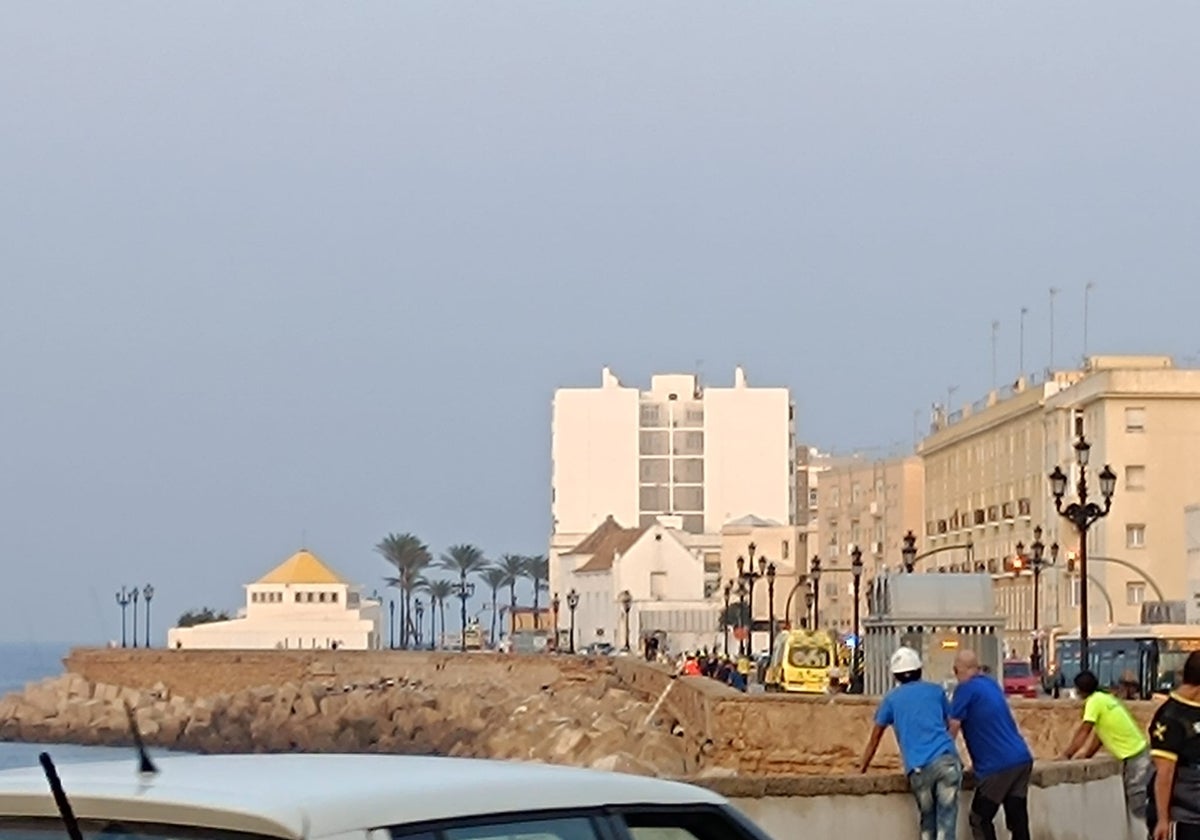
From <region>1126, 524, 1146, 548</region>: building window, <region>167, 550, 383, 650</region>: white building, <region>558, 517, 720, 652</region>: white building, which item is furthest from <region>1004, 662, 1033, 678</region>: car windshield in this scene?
<region>167, 550, 383, 650</region>: white building

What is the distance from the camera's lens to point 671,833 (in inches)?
215

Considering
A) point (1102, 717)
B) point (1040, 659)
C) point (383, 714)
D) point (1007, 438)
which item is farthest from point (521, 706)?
point (1102, 717)

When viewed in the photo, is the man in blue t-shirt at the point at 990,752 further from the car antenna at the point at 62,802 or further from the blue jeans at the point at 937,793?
the car antenna at the point at 62,802

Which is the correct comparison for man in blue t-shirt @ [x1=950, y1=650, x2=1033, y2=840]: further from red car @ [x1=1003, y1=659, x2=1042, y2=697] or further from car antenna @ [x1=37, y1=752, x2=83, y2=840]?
red car @ [x1=1003, y1=659, x2=1042, y2=697]

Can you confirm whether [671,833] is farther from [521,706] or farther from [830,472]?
[830,472]

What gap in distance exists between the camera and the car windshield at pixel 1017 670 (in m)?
61.6

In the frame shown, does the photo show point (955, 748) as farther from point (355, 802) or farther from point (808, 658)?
point (808, 658)

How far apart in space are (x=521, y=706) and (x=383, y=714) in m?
9.06

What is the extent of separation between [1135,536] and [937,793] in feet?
255

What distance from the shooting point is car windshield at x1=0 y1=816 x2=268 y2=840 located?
4578 mm

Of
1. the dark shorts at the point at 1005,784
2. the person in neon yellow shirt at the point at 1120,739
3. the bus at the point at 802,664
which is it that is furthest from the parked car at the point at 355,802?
the bus at the point at 802,664

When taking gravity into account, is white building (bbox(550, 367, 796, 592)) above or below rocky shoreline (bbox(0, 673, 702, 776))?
above

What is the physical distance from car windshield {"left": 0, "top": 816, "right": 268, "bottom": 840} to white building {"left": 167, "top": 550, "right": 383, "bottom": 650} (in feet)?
484

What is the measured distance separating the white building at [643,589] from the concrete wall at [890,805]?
12229 centimetres
